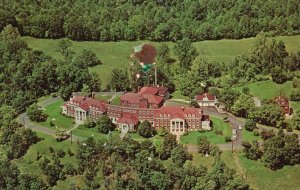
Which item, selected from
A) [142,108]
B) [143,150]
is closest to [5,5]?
[142,108]

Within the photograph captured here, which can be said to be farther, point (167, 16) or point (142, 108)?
point (167, 16)

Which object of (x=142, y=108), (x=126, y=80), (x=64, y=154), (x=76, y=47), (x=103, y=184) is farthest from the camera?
(x=76, y=47)

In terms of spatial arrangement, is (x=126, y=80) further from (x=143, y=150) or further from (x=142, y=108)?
(x=143, y=150)

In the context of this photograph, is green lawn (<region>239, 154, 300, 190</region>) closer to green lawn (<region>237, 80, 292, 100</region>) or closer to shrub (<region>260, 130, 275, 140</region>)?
shrub (<region>260, 130, 275, 140</region>)

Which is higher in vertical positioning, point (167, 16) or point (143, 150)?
point (167, 16)

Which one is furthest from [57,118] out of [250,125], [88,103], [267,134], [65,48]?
[267,134]

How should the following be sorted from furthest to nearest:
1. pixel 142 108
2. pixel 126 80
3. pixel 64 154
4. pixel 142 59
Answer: pixel 142 59 → pixel 126 80 → pixel 142 108 → pixel 64 154

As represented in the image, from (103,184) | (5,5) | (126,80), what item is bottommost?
(103,184)
